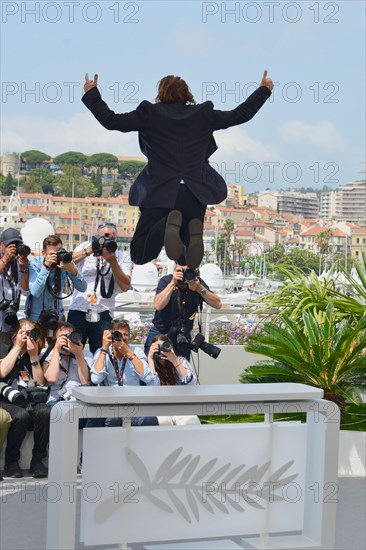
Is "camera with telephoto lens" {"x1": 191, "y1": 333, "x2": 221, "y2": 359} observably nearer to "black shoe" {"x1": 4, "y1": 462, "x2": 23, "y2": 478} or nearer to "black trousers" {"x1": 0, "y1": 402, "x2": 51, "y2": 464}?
"black trousers" {"x1": 0, "y1": 402, "x2": 51, "y2": 464}

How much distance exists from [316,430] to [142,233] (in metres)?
1.33

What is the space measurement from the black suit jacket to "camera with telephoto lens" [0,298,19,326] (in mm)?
1641

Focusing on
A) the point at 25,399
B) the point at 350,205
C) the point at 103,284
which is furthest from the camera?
the point at 350,205

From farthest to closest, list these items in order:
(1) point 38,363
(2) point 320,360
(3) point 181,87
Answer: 1. (2) point 320,360
2. (1) point 38,363
3. (3) point 181,87

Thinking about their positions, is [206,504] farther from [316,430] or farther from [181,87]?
[181,87]

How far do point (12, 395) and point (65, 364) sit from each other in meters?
0.44

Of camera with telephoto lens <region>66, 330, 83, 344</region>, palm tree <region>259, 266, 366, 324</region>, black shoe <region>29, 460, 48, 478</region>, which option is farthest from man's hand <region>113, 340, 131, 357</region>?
palm tree <region>259, 266, 366, 324</region>

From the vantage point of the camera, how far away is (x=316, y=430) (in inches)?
178

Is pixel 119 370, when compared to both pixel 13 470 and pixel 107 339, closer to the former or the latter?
pixel 107 339

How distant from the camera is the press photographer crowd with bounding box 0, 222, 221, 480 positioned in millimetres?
5910

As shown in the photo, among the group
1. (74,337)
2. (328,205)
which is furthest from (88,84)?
(328,205)

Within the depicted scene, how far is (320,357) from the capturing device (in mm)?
6875

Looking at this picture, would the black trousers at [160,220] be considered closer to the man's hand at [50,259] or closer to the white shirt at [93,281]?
the man's hand at [50,259]

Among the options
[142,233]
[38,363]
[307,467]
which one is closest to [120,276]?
[38,363]
